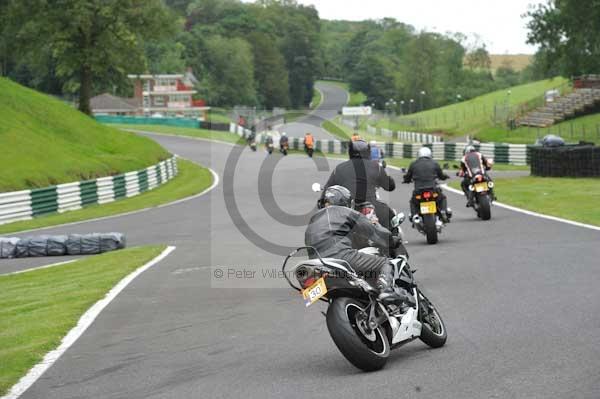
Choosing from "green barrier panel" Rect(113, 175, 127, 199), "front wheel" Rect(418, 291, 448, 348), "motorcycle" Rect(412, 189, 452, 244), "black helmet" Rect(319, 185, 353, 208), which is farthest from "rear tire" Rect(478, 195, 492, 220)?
"green barrier panel" Rect(113, 175, 127, 199)

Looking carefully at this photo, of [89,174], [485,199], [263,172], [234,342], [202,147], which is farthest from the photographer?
[202,147]

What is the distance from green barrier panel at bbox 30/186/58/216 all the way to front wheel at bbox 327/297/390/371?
2283 centimetres

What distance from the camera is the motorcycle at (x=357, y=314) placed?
24.8 ft

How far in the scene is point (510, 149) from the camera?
1893 inches

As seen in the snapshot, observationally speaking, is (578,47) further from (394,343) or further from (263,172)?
(394,343)

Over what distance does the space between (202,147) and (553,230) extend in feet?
189

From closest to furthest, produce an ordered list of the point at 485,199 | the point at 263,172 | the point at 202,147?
the point at 485,199, the point at 263,172, the point at 202,147

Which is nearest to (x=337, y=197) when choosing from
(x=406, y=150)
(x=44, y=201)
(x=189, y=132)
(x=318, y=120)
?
(x=44, y=201)

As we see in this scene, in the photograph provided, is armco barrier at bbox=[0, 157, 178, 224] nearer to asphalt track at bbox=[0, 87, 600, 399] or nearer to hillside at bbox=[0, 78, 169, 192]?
hillside at bbox=[0, 78, 169, 192]

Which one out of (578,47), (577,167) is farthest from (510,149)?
(577,167)

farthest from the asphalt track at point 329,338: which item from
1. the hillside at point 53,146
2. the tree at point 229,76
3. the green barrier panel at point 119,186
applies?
the tree at point 229,76

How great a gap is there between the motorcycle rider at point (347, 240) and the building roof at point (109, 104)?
135 metres

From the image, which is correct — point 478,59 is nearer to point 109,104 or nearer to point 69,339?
point 109,104

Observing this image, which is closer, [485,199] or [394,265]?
[394,265]
